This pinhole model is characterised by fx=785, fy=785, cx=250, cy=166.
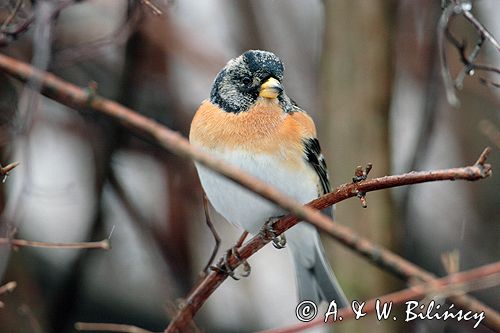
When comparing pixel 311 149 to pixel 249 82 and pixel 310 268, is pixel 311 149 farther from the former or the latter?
pixel 310 268

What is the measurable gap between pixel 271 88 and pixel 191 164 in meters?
1.56

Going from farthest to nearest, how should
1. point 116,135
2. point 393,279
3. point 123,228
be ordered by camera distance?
point 123,228 → point 116,135 → point 393,279

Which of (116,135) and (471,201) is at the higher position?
(471,201)

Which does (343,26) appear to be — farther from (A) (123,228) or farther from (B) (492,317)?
(B) (492,317)

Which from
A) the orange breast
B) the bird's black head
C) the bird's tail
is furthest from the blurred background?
the orange breast

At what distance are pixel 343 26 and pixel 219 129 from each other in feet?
3.55

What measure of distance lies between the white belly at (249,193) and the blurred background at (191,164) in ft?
2.42

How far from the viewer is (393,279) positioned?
3289 mm

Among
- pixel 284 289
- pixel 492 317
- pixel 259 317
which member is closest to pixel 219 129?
pixel 492 317

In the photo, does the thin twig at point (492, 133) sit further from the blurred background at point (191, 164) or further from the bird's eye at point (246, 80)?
the bird's eye at point (246, 80)

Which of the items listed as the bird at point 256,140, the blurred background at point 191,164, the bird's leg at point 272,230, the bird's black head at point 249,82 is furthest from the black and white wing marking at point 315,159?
the blurred background at point 191,164

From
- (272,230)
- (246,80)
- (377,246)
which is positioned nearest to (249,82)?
(246,80)

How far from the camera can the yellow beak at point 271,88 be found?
8.21ft

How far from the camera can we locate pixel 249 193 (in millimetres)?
2498
